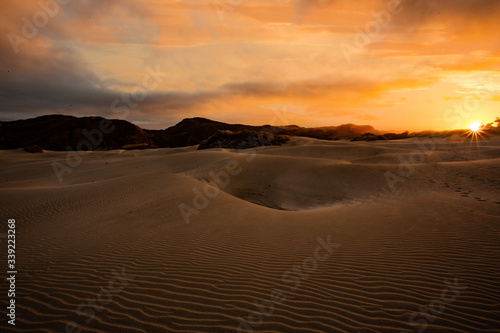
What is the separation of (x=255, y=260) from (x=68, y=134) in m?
52.4

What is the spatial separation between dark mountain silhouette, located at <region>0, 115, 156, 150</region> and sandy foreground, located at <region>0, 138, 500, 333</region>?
38.9m

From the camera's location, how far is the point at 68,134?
45.5 meters

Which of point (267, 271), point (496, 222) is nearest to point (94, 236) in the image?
point (267, 271)

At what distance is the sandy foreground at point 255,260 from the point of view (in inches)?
121

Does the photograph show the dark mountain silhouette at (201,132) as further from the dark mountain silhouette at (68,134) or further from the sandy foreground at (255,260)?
the sandy foreground at (255,260)

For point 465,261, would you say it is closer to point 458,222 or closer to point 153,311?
point 458,222

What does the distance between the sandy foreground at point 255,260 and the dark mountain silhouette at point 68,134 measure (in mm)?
38943

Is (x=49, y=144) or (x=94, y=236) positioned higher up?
(x=49, y=144)

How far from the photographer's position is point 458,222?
6297 millimetres

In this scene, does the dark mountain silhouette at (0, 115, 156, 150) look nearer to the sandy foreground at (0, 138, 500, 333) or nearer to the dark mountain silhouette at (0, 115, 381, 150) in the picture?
the dark mountain silhouette at (0, 115, 381, 150)

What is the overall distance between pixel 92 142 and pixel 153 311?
50.5 m

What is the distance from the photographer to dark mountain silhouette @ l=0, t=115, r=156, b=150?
147 feet

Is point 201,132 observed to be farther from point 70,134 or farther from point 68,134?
point 68,134

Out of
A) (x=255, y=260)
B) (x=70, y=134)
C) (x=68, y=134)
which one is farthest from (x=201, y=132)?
(x=255, y=260)
